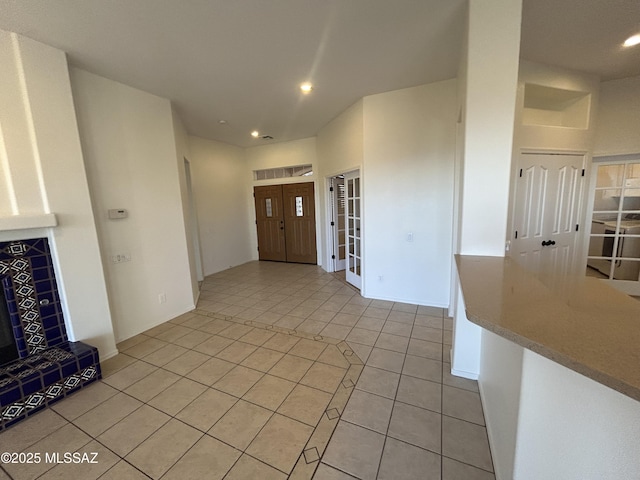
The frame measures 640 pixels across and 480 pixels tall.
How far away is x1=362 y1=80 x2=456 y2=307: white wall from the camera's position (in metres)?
3.29

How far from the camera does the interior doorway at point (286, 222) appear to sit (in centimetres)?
603

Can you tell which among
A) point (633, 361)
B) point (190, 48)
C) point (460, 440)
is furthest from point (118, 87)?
point (460, 440)

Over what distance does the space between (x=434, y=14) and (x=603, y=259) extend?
4.41m

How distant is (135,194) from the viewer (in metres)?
3.06

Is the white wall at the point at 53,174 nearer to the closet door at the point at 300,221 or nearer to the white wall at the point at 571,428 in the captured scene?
the white wall at the point at 571,428

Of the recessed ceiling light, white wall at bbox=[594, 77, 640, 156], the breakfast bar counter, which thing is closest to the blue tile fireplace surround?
the breakfast bar counter

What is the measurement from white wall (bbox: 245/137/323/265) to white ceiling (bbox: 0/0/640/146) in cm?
229

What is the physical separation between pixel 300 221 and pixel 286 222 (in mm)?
392

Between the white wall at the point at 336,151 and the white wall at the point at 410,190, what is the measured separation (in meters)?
0.21

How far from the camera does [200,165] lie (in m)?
5.28

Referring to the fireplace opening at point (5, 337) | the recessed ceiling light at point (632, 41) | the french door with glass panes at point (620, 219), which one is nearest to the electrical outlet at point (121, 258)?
the fireplace opening at point (5, 337)

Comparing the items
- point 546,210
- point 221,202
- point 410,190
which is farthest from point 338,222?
point 546,210

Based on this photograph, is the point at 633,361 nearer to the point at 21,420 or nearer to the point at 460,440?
the point at 460,440

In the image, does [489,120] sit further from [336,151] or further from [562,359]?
[336,151]
